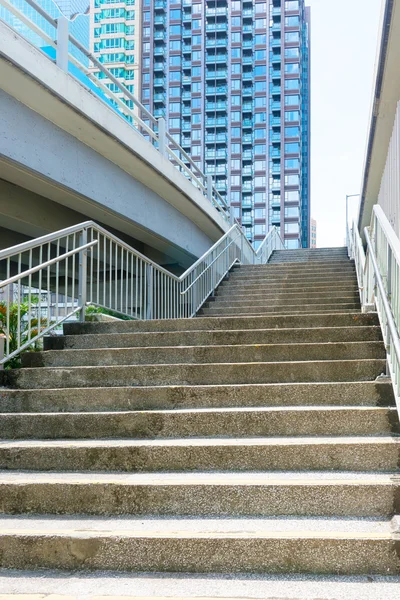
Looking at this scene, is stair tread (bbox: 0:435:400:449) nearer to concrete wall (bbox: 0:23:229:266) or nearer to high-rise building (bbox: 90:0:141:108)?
concrete wall (bbox: 0:23:229:266)

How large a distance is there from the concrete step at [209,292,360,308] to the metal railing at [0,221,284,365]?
35cm

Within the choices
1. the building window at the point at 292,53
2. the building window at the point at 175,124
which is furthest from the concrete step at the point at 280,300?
the building window at the point at 292,53

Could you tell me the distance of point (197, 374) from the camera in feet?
15.0

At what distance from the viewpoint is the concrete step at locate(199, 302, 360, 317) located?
25.1 ft

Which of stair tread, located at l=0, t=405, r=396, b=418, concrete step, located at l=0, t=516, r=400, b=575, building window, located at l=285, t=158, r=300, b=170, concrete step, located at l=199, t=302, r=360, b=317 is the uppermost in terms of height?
building window, located at l=285, t=158, r=300, b=170

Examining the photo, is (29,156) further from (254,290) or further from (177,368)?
(254,290)

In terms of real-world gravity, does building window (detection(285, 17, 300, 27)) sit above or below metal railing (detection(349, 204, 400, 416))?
above

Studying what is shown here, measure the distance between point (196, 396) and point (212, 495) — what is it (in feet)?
3.46

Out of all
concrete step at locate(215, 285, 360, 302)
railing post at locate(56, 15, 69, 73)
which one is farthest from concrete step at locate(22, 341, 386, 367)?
railing post at locate(56, 15, 69, 73)

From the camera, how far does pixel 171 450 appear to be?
3.57 metres

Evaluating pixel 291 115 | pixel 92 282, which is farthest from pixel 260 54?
pixel 92 282

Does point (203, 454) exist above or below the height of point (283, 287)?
below

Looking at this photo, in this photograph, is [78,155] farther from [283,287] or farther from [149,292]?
[283,287]

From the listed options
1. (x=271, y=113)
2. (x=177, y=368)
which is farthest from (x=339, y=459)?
(x=271, y=113)
